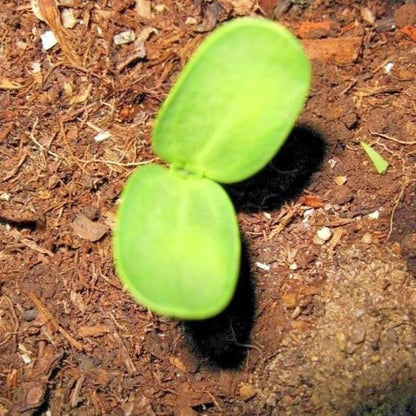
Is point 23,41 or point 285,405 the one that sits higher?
point 23,41

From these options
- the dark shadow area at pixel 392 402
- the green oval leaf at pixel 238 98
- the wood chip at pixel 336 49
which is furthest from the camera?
the wood chip at pixel 336 49

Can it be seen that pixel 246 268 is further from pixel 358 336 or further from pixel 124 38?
pixel 124 38

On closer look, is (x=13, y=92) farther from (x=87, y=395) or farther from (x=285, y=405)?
(x=285, y=405)

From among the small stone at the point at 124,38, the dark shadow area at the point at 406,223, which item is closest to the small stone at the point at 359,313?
the dark shadow area at the point at 406,223

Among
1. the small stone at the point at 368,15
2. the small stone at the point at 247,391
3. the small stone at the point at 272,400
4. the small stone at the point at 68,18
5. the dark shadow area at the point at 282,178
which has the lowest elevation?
the small stone at the point at 272,400

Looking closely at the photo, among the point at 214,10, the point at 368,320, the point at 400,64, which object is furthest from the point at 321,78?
the point at 368,320

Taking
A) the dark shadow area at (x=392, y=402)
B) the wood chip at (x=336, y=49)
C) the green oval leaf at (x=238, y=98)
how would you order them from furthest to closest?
the wood chip at (x=336, y=49) < the dark shadow area at (x=392, y=402) < the green oval leaf at (x=238, y=98)

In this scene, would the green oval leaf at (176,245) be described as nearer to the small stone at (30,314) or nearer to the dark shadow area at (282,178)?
the dark shadow area at (282,178)

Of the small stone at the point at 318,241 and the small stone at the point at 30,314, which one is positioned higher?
the small stone at the point at 318,241
